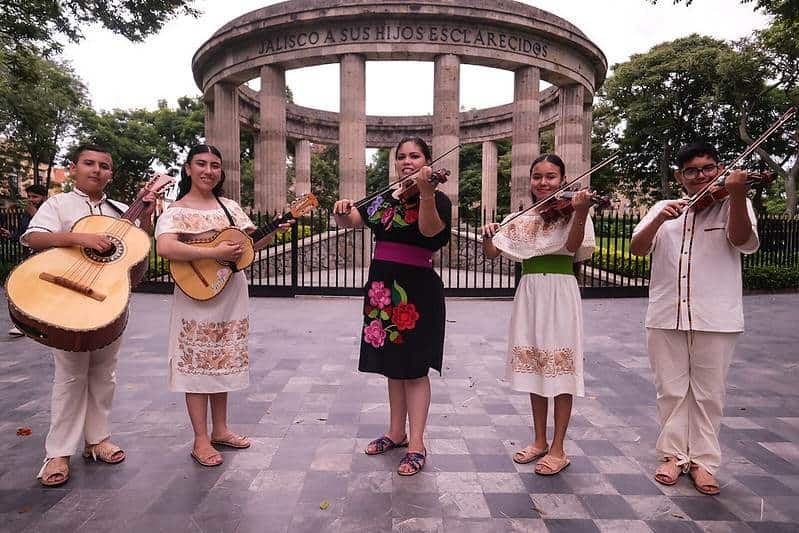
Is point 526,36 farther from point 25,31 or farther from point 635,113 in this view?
point 25,31

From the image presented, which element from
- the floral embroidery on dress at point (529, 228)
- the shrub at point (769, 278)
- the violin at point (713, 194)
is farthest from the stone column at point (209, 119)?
the violin at point (713, 194)

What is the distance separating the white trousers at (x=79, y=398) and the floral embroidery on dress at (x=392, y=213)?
6.55 ft

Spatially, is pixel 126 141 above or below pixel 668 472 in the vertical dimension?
above

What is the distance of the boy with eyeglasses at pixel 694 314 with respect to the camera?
312 centimetres

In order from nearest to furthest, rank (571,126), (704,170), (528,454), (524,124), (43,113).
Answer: (704,170) → (528,454) → (524,124) → (571,126) → (43,113)

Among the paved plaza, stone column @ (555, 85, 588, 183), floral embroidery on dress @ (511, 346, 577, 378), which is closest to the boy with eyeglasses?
the paved plaza

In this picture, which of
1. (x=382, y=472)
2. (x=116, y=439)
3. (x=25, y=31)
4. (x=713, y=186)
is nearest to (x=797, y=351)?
(x=713, y=186)

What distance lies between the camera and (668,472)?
320 cm

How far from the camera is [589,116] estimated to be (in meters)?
24.9

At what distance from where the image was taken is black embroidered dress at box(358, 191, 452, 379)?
3.32 m

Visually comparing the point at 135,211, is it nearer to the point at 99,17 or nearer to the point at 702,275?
the point at 702,275

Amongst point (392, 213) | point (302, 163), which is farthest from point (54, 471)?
point (302, 163)

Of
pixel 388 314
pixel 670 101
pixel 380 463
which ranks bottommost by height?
pixel 380 463

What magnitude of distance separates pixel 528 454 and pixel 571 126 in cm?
2074
